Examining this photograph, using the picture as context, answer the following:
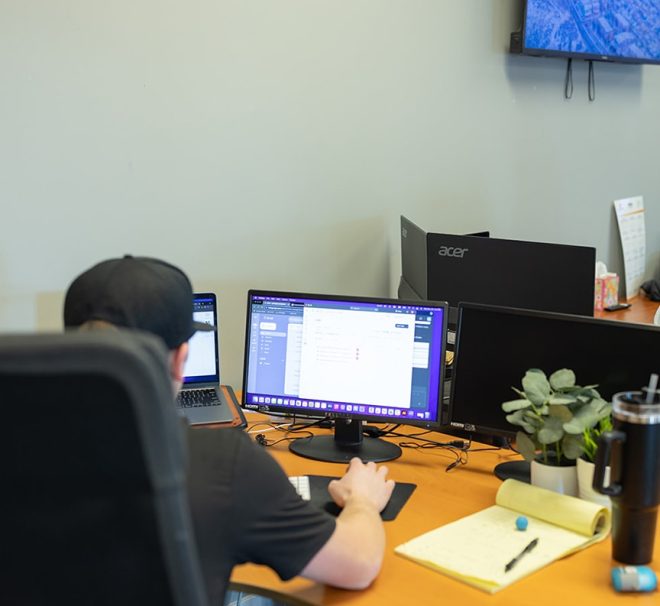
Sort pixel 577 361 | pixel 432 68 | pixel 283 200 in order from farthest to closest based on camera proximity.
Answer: pixel 432 68
pixel 283 200
pixel 577 361

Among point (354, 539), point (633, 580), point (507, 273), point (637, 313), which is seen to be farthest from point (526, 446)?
point (637, 313)

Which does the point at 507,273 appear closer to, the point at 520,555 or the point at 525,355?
the point at 525,355

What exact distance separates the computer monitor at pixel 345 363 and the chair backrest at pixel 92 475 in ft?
4.12

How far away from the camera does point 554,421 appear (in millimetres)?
1876

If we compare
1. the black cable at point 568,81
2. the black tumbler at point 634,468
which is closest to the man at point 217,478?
the black tumbler at point 634,468

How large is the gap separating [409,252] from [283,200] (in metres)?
0.43

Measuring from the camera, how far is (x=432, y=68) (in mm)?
3277

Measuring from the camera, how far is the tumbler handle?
1611 mm

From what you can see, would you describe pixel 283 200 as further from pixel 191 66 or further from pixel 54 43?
pixel 54 43

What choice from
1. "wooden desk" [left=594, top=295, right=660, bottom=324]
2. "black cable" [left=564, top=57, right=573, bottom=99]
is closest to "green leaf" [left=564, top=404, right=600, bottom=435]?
"wooden desk" [left=594, top=295, right=660, bottom=324]

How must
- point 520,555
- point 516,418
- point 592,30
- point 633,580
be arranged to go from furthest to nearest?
1. point 592,30
2. point 516,418
3. point 520,555
4. point 633,580

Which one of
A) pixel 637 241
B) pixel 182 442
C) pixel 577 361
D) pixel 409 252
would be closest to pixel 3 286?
pixel 409 252

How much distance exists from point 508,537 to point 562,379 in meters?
0.36

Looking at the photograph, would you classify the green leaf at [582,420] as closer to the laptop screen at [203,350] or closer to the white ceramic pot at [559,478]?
the white ceramic pot at [559,478]
